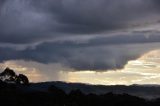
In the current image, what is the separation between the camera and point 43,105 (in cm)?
14162

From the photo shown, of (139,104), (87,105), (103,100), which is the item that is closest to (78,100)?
(87,105)

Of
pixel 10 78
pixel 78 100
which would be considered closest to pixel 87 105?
pixel 78 100

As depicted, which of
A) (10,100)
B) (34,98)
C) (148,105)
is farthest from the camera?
(148,105)

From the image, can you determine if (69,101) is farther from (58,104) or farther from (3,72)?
(3,72)

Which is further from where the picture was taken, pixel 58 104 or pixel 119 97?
pixel 119 97

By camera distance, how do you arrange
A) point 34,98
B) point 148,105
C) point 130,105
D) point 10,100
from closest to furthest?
1. point 10,100
2. point 34,98
3. point 130,105
4. point 148,105

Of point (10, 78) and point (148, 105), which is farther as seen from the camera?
point (148, 105)

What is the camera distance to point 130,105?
6481 inches

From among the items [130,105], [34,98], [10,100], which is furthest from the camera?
[130,105]

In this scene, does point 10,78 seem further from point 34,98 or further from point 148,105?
point 148,105

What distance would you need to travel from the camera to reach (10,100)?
461 feet

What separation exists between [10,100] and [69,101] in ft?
61.9

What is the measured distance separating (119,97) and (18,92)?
135 ft

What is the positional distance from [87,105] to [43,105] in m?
18.8
